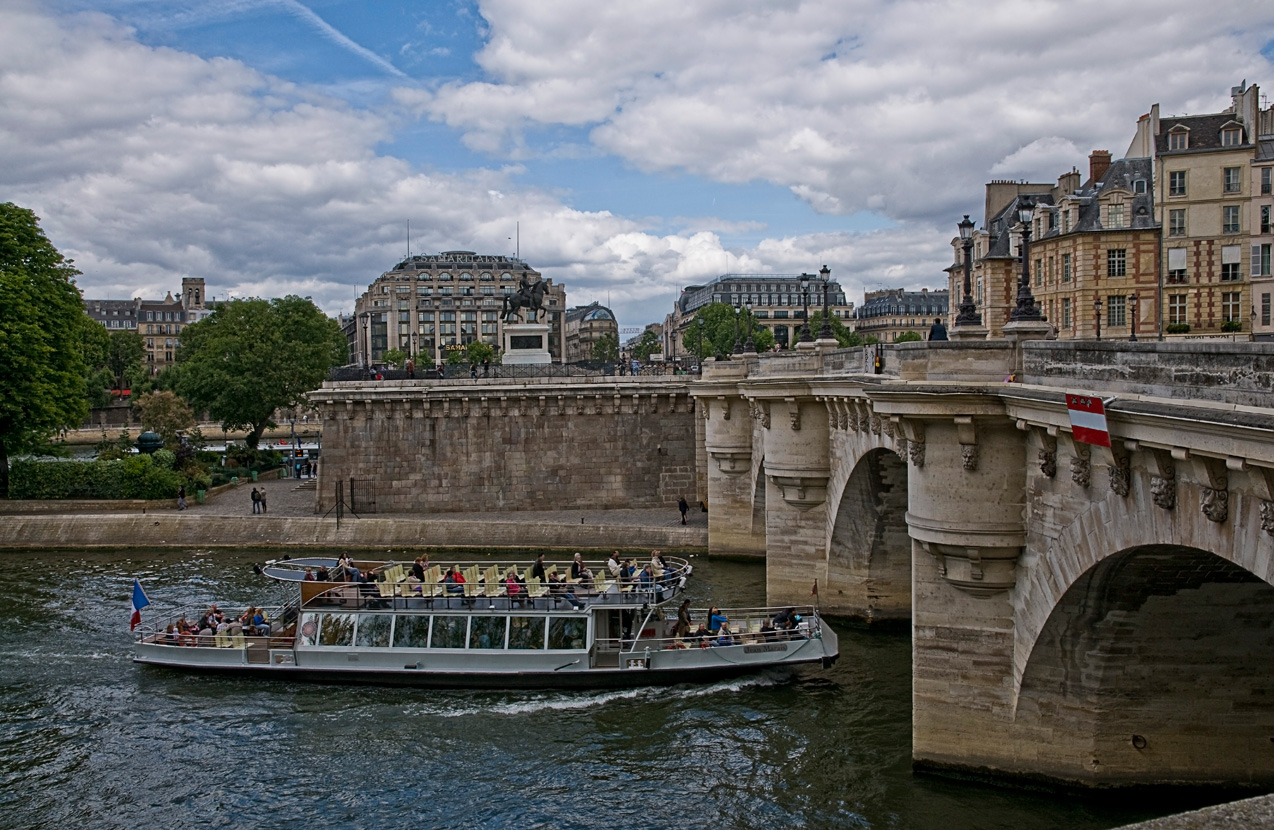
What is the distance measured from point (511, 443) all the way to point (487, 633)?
839 inches

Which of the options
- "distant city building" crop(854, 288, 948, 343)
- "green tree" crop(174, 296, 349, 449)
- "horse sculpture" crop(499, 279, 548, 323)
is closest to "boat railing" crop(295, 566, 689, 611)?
"horse sculpture" crop(499, 279, 548, 323)

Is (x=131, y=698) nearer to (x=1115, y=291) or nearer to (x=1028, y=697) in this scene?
(x=1028, y=697)

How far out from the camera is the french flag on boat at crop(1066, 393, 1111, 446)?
38.1ft

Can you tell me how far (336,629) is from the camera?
2623cm

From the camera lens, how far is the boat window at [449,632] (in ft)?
84.3

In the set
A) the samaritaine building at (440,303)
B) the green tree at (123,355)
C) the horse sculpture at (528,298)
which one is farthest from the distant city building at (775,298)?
the horse sculpture at (528,298)

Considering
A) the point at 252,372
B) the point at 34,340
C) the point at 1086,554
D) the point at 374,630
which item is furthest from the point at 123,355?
the point at 1086,554

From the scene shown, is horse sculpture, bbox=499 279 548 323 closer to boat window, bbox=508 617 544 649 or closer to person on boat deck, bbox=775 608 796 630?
boat window, bbox=508 617 544 649

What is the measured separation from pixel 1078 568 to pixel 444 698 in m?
15.3

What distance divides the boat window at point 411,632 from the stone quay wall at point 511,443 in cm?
2001

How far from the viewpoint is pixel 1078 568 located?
529 inches

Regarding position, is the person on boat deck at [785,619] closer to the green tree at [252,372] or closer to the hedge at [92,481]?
the hedge at [92,481]

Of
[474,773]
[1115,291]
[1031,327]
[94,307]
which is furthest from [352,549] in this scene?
[94,307]

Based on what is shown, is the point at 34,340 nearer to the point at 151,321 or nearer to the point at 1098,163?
the point at 1098,163
